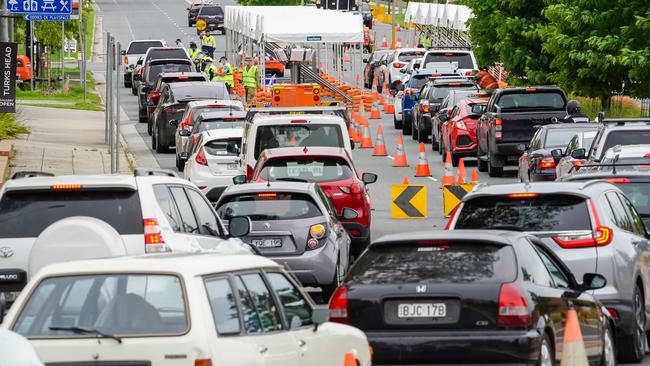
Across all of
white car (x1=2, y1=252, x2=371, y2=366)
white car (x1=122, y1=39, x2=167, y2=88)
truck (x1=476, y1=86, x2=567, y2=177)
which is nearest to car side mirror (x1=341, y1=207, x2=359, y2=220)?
white car (x1=2, y1=252, x2=371, y2=366)

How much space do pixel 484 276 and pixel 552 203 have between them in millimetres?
3073

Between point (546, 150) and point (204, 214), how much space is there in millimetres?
14187

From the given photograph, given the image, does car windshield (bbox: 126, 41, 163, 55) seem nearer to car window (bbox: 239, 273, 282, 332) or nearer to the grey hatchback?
the grey hatchback

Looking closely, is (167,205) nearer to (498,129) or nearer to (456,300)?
(456,300)

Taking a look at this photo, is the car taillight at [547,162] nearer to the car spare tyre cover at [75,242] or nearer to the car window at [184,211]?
the car window at [184,211]

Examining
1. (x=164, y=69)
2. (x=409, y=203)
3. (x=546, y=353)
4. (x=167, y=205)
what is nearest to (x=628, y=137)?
(x=409, y=203)

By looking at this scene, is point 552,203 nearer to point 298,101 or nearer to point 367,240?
point 367,240

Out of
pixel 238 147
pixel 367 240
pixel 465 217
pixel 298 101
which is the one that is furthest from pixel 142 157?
pixel 465 217

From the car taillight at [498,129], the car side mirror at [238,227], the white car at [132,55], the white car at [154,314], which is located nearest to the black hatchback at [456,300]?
the white car at [154,314]

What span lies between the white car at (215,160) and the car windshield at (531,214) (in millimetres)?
15385

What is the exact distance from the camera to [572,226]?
47.6 ft

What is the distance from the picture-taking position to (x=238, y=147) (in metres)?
30.7

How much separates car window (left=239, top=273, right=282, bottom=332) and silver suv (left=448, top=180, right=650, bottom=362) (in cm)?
464

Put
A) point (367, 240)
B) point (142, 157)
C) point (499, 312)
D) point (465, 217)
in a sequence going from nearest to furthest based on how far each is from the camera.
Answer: point (499, 312) → point (465, 217) → point (367, 240) → point (142, 157)
